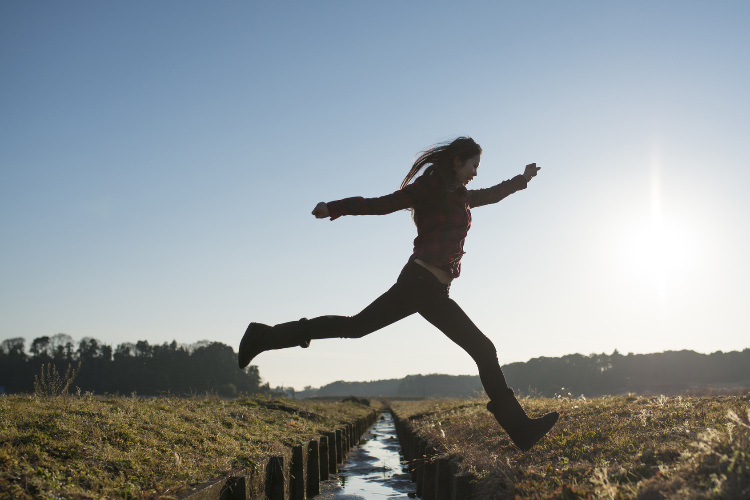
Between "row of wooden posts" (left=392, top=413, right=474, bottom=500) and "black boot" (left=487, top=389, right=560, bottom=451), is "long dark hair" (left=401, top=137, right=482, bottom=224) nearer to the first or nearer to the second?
"black boot" (left=487, top=389, right=560, bottom=451)

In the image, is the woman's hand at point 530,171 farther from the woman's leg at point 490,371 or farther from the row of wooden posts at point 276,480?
the row of wooden posts at point 276,480

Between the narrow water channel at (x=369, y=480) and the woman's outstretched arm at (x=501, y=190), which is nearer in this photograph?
the woman's outstretched arm at (x=501, y=190)

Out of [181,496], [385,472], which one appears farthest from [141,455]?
[385,472]

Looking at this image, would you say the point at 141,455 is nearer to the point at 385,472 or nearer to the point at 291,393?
the point at 385,472

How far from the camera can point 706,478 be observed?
1.86 metres

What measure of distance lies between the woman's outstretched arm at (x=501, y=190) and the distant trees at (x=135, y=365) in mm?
57069

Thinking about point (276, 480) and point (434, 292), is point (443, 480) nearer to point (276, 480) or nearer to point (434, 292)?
point (276, 480)

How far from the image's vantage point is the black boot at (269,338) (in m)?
3.52

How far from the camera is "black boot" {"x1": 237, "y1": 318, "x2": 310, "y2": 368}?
352cm

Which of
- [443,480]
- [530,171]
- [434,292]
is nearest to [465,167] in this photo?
[434,292]

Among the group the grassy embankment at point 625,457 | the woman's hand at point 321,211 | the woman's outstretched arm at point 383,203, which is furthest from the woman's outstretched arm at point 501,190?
the grassy embankment at point 625,457

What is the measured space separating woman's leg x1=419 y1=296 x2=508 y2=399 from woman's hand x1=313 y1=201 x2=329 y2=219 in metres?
0.93

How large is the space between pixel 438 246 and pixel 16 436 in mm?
2921

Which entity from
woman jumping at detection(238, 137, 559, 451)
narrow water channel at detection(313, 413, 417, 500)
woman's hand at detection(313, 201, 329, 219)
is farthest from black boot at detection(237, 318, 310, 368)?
narrow water channel at detection(313, 413, 417, 500)
